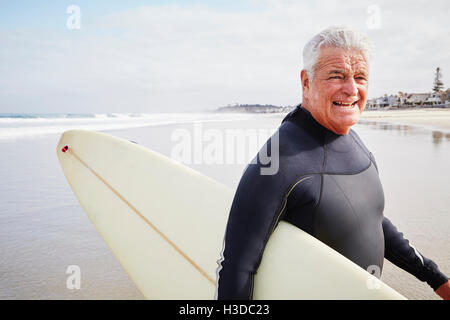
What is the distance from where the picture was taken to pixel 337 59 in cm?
108

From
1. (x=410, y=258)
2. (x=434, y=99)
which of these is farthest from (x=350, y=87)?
(x=434, y=99)

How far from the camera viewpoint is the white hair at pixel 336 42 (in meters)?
1.08

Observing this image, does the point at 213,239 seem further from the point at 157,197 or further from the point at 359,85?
the point at 359,85

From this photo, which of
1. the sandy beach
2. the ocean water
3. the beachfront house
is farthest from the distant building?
the ocean water

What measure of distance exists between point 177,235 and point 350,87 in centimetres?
130

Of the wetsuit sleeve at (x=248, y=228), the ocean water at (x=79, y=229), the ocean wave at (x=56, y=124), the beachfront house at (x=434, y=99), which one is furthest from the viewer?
the beachfront house at (x=434, y=99)

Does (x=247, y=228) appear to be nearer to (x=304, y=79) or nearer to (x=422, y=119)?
(x=304, y=79)

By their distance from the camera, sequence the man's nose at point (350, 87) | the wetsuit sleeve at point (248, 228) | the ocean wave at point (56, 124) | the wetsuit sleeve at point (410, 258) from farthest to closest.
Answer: the ocean wave at point (56, 124), the wetsuit sleeve at point (410, 258), the man's nose at point (350, 87), the wetsuit sleeve at point (248, 228)

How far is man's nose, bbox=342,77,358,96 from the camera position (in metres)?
1.10

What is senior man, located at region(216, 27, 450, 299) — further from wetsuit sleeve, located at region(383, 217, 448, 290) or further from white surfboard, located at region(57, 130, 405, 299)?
wetsuit sleeve, located at region(383, 217, 448, 290)

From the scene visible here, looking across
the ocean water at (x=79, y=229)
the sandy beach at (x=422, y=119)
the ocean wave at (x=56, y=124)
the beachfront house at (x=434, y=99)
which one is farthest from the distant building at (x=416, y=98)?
the ocean water at (x=79, y=229)

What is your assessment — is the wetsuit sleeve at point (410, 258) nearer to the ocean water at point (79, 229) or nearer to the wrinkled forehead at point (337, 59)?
the ocean water at point (79, 229)

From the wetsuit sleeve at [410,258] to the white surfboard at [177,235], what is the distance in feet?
1.43
